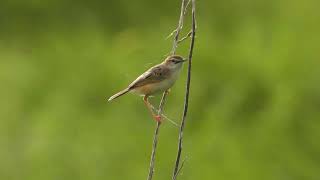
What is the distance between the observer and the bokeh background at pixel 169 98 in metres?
4.79

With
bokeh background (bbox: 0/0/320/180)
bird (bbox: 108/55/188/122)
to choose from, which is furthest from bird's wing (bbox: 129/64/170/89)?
bokeh background (bbox: 0/0/320/180)

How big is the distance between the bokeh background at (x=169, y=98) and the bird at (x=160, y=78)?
1.87 metres

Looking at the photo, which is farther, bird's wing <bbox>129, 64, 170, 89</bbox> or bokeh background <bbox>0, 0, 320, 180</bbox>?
bokeh background <bbox>0, 0, 320, 180</bbox>

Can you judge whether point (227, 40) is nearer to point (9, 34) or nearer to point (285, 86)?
point (285, 86)

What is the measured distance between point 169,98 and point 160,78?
2.45 meters

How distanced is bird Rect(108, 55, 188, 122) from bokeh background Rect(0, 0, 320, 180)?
1869 mm

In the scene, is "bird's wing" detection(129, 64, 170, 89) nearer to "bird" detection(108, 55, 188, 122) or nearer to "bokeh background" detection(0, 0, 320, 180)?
"bird" detection(108, 55, 188, 122)

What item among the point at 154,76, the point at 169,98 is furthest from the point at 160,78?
the point at 169,98

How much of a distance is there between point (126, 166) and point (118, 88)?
0.76 m

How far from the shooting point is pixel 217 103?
517cm

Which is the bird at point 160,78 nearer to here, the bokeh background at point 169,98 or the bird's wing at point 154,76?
the bird's wing at point 154,76

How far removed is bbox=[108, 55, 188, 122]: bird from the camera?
268 centimetres

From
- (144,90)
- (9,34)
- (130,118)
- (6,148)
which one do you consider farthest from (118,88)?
(144,90)

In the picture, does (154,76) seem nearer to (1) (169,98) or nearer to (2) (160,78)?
(2) (160,78)
